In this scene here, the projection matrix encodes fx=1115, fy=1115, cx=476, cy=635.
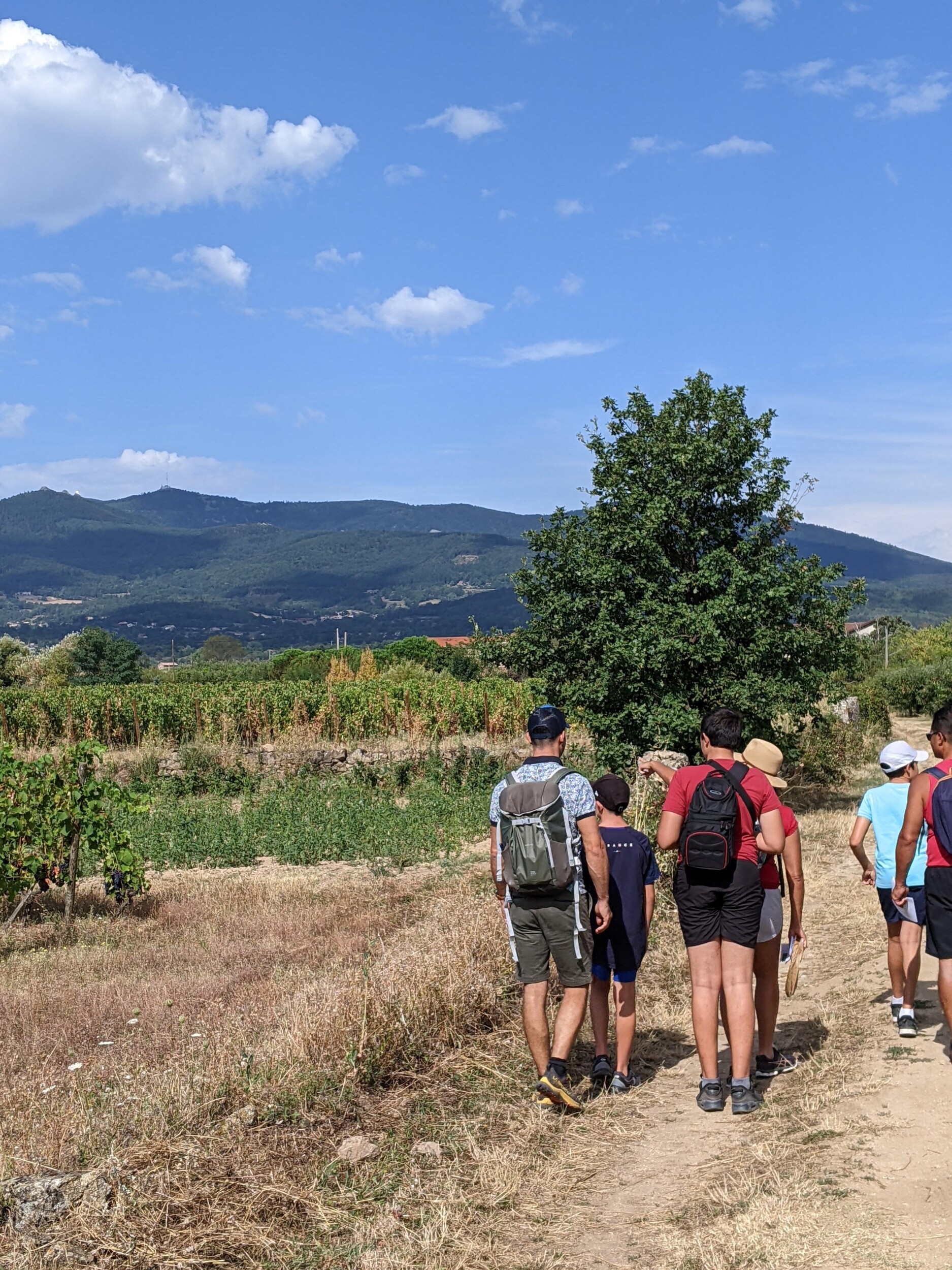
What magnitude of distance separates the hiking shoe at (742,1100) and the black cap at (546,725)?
73.0 inches

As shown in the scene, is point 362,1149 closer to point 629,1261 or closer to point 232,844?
point 629,1261

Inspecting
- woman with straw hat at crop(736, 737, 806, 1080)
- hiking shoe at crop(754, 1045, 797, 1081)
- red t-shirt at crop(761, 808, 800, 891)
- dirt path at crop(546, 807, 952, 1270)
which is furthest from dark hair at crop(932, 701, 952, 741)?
hiking shoe at crop(754, 1045, 797, 1081)

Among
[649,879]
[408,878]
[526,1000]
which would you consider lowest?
[408,878]

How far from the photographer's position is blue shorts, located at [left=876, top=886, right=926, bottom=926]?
632cm

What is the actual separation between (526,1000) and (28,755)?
721 inches

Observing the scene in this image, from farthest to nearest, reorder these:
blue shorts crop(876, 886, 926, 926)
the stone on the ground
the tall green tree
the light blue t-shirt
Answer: the tall green tree, the light blue t-shirt, blue shorts crop(876, 886, 926, 926), the stone on the ground

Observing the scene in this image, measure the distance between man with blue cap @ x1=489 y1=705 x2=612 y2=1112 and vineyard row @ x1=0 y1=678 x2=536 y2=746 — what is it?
54.2 ft

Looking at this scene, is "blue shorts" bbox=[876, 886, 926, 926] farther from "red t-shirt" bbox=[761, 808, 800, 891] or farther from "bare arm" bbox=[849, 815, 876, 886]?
"red t-shirt" bbox=[761, 808, 800, 891]

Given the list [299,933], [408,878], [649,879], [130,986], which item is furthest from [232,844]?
[649,879]

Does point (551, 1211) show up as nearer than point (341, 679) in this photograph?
Yes

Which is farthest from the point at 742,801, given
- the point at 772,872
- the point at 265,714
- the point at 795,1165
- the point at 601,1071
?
the point at 265,714

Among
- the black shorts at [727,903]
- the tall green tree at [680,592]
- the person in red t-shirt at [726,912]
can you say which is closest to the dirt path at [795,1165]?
the person in red t-shirt at [726,912]

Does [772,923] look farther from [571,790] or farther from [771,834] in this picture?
[571,790]

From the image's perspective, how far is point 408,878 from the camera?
12.0 meters
